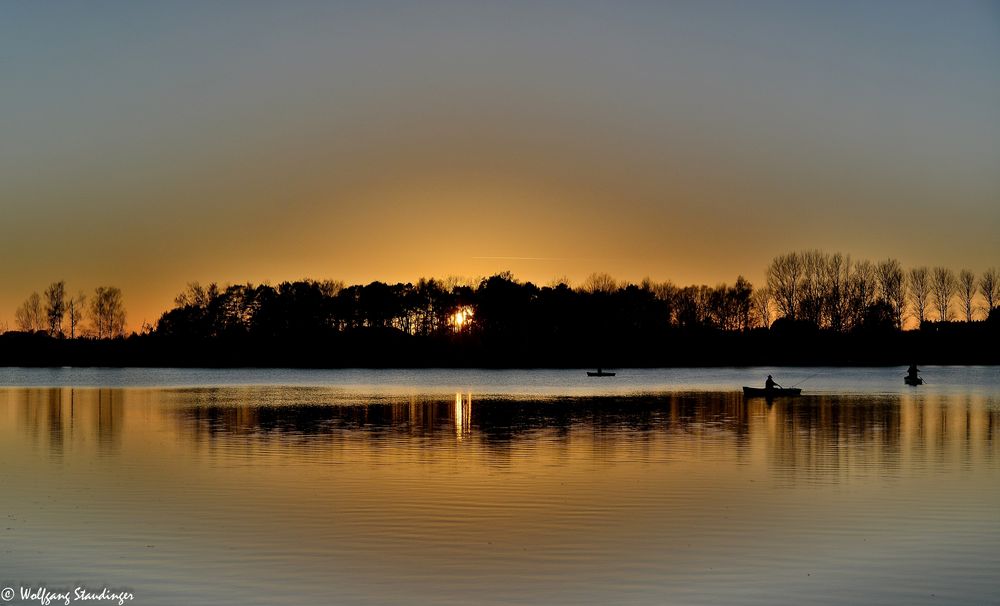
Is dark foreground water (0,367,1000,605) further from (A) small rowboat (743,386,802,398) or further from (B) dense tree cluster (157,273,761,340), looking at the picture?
(B) dense tree cluster (157,273,761,340)

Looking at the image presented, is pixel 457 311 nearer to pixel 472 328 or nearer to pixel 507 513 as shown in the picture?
pixel 472 328

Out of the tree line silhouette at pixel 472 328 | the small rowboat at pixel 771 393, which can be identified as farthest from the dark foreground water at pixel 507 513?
the tree line silhouette at pixel 472 328

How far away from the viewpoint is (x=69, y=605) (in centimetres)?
1283

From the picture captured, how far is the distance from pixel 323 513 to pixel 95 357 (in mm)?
156925

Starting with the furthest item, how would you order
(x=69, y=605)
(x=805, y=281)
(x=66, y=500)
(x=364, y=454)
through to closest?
1. (x=805, y=281)
2. (x=364, y=454)
3. (x=66, y=500)
4. (x=69, y=605)

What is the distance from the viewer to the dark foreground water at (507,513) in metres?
13.6

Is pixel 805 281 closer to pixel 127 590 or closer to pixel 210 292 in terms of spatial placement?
pixel 210 292

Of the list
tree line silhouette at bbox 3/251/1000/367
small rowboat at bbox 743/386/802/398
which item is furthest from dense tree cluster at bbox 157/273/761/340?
small rowboat at bbox 743/386/802/398

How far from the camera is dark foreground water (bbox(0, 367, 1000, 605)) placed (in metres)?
13.6

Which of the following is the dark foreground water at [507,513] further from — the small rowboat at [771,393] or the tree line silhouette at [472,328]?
the tree line silhouette at [472,328]

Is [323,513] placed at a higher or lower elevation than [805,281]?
lower

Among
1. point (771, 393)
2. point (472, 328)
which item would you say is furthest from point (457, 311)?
point (771, 393)

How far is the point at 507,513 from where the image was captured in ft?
60.8

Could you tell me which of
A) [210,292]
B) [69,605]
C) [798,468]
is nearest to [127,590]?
[69,605]
